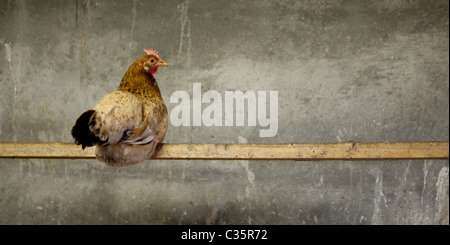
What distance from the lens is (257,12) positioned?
270 centimetres

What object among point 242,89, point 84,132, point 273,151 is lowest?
point 273,151

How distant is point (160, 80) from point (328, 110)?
1.31 metres

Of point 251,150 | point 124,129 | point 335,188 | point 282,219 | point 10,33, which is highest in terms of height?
point 10,33

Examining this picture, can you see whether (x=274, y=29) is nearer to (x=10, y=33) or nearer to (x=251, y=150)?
(x=251, y=150)

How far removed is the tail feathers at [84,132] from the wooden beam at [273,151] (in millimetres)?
441

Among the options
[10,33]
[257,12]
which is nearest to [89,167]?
[10,33]

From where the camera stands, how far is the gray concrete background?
2.55 m

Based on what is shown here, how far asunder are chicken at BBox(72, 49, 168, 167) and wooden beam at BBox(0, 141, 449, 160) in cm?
16

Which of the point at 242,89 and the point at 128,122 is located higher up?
the point at 242,89

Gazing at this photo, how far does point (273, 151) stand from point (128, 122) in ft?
2.48

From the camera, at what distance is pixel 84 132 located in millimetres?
1429

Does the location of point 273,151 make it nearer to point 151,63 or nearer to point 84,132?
point 151,63

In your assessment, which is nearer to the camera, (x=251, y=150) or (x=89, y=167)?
(x=251, y=150)

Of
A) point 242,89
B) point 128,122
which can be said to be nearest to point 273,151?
point 128,122
